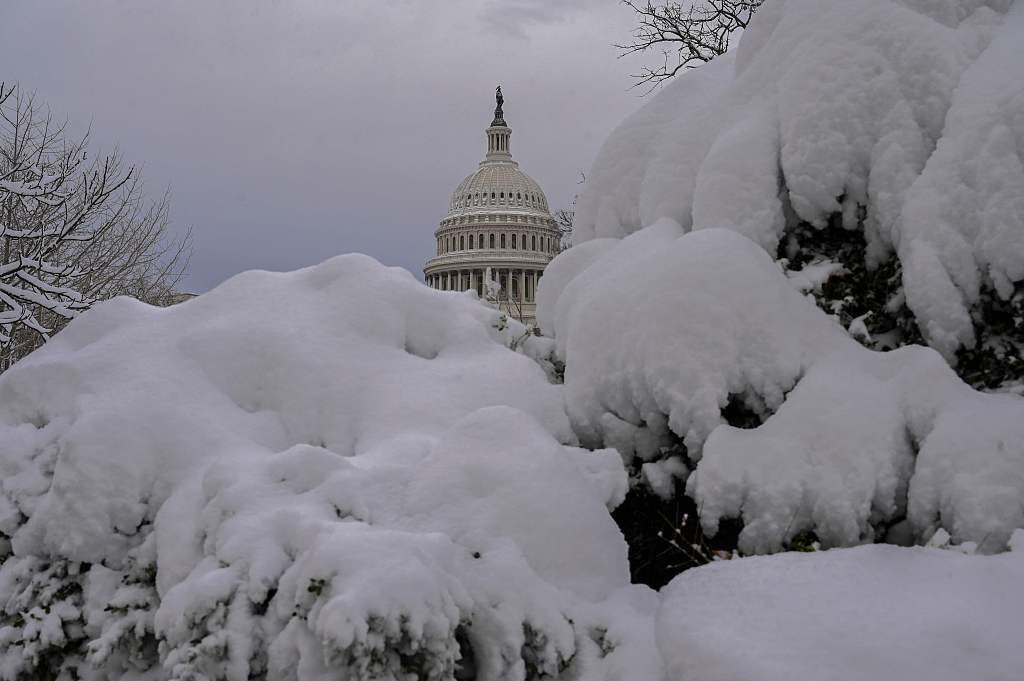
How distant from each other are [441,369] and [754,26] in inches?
122

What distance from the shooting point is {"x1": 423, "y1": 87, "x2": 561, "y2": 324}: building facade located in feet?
266

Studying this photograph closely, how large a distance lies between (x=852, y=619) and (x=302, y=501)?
1933mm

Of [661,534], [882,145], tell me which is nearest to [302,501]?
[661,534]

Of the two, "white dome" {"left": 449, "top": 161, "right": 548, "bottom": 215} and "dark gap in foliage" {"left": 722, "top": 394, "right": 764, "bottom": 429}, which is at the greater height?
"white dome" {"left": 449, "top": 161, "right": 548, "bottom": 215}

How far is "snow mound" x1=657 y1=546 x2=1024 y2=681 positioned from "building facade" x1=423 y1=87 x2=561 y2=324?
2928 inches

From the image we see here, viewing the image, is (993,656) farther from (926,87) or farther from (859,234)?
(926,87)

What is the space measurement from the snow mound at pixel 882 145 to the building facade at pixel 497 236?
72.2 m

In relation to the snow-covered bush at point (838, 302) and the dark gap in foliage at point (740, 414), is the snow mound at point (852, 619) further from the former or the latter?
the dark gap in foliage at point (740, 414)

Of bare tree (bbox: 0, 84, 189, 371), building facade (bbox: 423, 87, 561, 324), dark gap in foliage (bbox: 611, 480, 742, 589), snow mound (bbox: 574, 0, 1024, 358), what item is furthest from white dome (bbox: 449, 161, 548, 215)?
dark gap in foliage (bbox: 611, 480, 742, 589)

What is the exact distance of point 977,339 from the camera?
4016mm

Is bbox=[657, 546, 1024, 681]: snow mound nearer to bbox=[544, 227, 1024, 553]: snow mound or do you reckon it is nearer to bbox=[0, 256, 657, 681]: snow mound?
bbox=[0, 256, 657, 681]: snow mound

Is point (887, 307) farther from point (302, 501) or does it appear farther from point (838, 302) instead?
point (302, 501)

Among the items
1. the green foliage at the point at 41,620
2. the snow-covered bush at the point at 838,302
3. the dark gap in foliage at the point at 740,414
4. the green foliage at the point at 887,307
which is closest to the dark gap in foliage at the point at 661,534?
the snow-covered bush at the point at 838,302

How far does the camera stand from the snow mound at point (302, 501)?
9.14 feet
